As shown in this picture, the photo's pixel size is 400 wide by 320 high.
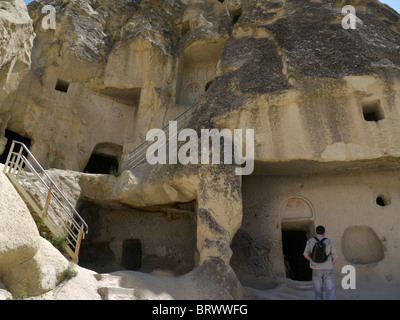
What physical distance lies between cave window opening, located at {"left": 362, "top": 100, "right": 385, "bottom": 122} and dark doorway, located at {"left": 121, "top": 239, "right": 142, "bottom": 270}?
626 centimetres

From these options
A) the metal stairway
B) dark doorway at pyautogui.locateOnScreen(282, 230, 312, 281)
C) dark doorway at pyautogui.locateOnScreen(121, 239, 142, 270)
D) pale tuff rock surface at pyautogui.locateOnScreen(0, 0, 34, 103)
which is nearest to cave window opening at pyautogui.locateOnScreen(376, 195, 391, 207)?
dark doorway at pyautogui.locateOnScreen(282, 230, 312, 281)

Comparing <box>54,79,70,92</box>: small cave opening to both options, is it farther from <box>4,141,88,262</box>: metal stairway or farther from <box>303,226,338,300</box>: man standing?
<box>303,226,338,300</box>: man standing

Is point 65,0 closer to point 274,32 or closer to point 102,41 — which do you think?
point 102,41

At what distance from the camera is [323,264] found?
15.5 ft

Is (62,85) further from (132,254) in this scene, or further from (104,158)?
(132,254)

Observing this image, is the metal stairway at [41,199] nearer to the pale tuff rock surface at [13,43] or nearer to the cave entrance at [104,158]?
the pale tuff rock surface at [13,43]

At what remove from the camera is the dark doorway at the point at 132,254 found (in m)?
7.91

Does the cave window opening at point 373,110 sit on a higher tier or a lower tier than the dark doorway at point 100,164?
lower

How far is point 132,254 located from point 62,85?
20.2 feet

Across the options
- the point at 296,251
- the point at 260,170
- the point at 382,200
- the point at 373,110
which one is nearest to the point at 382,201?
the point at 382,200

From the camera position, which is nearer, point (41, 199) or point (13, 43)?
point (41, 199)

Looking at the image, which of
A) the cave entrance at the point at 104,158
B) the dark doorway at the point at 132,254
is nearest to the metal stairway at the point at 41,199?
the dark doorway at the point at 132,254

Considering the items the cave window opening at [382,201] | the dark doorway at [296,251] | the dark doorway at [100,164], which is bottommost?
the dark doorway at [296,251]

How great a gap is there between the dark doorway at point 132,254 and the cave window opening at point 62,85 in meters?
5.78
